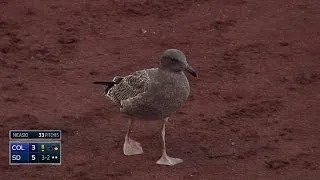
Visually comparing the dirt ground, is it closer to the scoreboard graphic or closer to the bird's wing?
the scoreboard graphic

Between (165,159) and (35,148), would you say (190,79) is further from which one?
(35,148)

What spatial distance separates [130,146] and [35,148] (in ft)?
3.81

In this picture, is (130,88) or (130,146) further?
(130,146)

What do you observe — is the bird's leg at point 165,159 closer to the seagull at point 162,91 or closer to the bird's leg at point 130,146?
the seagull at point 162,91

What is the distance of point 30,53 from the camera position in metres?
9.70

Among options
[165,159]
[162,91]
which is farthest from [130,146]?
[162,91]

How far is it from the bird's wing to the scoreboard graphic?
2.57ft

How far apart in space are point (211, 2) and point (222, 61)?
2072 mm

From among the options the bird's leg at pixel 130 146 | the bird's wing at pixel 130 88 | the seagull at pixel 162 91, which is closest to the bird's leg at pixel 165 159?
the seagull at pixel 162 91

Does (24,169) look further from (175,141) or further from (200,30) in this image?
(200,30)

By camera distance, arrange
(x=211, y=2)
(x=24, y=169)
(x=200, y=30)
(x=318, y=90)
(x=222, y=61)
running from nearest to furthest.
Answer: (x=24, y=169)
(x=318, y=90)
(x=222, y=61)
(x=200, y=30)
(x=211, y=2)

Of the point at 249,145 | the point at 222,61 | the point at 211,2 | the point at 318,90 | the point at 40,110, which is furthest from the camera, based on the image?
the point at 211,2

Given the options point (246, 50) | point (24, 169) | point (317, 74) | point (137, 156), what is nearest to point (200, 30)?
point (246, 50)

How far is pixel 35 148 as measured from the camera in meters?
6.65
